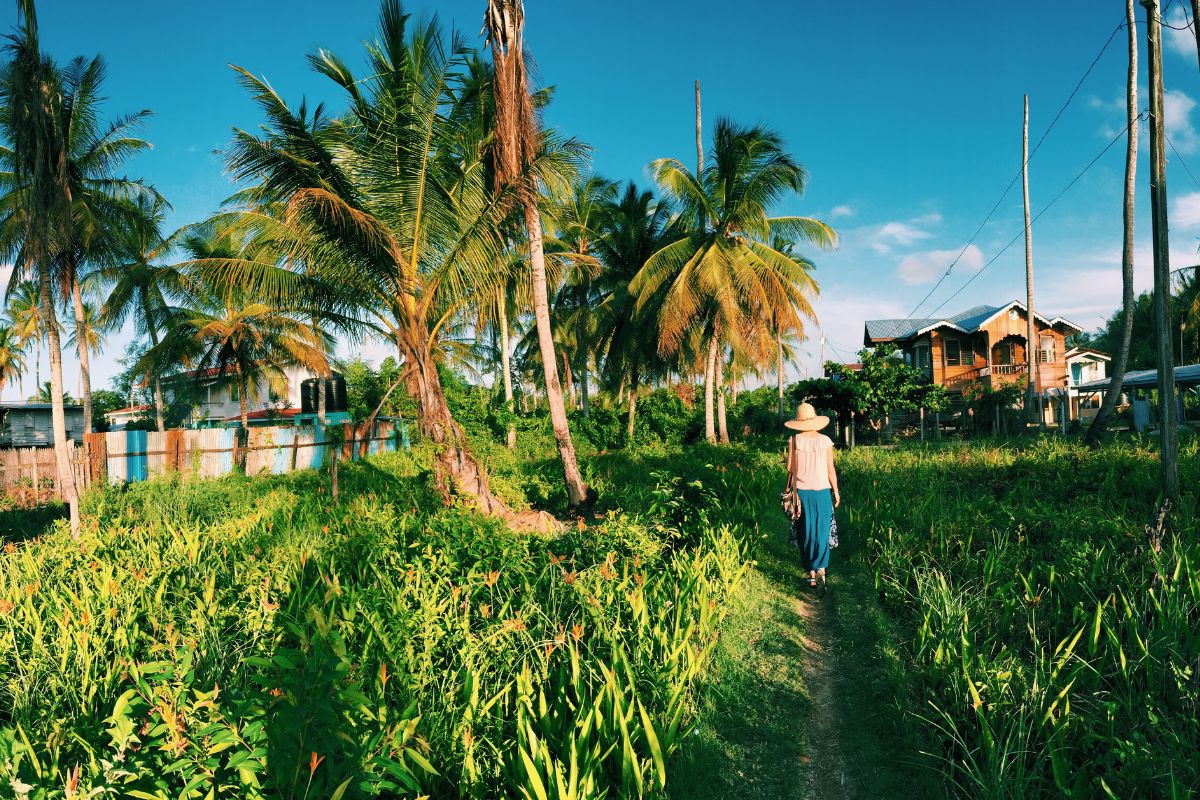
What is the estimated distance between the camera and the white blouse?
545cm

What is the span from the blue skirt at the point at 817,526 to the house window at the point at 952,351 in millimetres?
27887

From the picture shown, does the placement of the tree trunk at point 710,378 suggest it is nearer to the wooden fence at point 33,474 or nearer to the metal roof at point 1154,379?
the metal roof at point 1154,379

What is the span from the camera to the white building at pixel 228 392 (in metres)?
22.6

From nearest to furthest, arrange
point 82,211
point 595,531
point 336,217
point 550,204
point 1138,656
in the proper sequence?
point 1138,656, point 595,531, point 336,217, point 550,204, point 82,211

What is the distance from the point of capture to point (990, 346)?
28422 millimetres

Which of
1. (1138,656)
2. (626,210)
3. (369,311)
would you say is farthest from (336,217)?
(626,210)

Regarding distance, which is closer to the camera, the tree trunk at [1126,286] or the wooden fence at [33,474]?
the wooden fence at [33,474]

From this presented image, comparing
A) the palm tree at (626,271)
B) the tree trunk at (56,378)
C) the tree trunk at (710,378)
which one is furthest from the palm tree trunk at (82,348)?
the tree trunk at (710,378)

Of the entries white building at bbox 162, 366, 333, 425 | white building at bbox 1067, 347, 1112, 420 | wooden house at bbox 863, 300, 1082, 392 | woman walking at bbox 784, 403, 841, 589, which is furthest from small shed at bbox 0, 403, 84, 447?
white building at bbox 1067, 347, 1112, 420

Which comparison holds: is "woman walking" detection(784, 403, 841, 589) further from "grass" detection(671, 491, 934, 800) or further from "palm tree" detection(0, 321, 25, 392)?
"palm tree" detection(0, 321, 25, 392)

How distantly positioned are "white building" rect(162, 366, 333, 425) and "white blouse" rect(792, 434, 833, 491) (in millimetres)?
19268

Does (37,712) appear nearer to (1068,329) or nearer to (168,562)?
(168,562)

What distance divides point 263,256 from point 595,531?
8.06 meters

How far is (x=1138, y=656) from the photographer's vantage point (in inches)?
122
